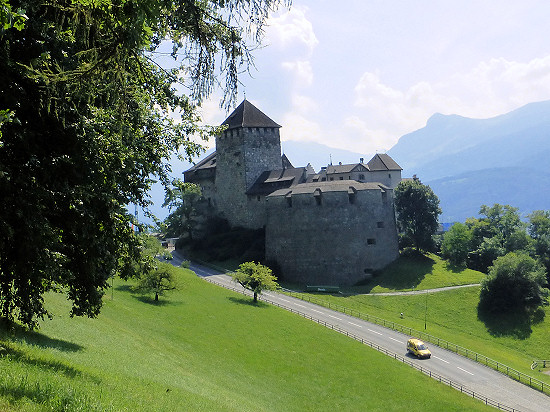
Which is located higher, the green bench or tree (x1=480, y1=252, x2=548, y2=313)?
tree (x1=480, y1=252, x2=548, y2=313)

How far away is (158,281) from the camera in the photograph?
120 ft

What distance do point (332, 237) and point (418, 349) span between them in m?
23.2

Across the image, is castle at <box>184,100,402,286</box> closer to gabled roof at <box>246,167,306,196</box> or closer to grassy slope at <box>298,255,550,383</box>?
gabled roof at <box>246,167,306,196</box>

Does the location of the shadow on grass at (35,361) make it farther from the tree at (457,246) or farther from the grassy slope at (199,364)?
the tree at (457,246)

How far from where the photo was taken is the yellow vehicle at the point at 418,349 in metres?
34.3

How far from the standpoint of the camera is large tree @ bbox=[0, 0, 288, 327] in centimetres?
762

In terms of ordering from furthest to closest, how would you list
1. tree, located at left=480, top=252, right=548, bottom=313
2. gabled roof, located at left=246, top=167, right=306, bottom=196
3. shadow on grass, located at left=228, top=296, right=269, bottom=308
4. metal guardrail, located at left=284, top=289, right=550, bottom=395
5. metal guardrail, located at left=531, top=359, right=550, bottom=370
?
gabled roof, located at left=246, top=167, right=306, bottom=196 → tree, located at left=480, top=252, right=548, bottom=313 → shadow on grass, located at left=228, top=296, right=269, bottom=308 → metal guardrail, located at left=531, top=359, right=550, bottom=370 → metal guardrail, located at left=284, top=289, right=550, bottom=395

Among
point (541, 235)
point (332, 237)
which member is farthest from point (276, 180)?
point (541, 235)

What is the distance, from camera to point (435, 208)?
6272cm

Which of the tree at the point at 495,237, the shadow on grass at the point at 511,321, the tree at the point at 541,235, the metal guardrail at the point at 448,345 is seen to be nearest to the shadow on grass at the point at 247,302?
the metal guardrail at the point at 448,345

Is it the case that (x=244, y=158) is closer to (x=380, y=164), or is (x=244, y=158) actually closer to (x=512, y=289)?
(x=380, y=164)

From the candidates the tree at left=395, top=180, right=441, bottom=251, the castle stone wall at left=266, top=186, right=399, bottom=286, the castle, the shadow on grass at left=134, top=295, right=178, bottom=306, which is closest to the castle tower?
the castle

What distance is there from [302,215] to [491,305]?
22112mm

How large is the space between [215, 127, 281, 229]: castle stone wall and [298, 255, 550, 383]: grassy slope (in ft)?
68.7
